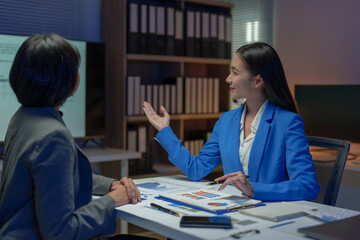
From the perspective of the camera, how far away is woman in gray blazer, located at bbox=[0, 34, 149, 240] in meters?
1.17

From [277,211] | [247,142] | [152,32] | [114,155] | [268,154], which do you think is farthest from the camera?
[152,32]

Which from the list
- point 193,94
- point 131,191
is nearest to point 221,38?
point 193,94

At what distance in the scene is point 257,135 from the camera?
6.37ft

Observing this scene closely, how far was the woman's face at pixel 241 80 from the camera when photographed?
81.6 inches

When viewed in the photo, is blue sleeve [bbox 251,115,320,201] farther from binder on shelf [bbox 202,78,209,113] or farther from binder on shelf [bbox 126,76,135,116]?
binder on shelf [bbox 202,78,209,113]

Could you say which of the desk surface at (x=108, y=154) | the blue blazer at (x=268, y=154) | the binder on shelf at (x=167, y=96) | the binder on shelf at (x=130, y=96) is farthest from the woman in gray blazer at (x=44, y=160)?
the binder on shelf at (x=167, y=96)

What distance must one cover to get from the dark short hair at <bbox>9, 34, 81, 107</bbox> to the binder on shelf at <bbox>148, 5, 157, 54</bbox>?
79.0 inches

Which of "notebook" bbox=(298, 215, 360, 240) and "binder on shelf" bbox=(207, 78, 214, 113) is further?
"binder on shelf" bbox=(207, 78, 214, 113)

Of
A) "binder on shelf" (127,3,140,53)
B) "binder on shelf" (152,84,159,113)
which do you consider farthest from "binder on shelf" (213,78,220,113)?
"binder on shelf" (127,3,140,53)

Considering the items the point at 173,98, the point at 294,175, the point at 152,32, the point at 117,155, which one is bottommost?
the point at 117,155

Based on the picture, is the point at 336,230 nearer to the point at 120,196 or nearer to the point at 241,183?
the point at 241,183

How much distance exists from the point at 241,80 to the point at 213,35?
5.22 ft

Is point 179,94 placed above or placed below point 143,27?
below

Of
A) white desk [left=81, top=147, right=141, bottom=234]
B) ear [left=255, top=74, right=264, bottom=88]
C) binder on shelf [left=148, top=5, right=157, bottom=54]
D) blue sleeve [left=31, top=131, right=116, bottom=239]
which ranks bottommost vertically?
white desk [left=81, top=147, right=141, bottom=234]
